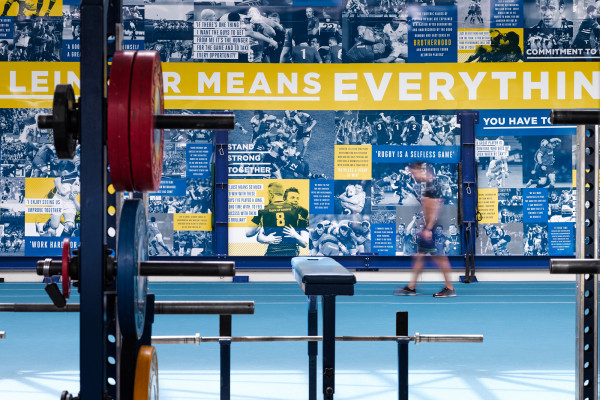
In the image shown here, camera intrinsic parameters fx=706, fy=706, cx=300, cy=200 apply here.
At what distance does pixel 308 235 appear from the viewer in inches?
353

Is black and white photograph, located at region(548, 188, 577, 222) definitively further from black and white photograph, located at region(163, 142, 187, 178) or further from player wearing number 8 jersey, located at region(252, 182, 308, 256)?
black and white photograph, located at region(163, 142, 187, 178)

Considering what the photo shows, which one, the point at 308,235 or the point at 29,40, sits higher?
the point at 29,40

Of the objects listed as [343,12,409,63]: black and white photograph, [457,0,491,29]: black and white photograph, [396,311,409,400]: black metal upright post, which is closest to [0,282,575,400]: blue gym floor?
[396,311,409,400]: black metal upright post

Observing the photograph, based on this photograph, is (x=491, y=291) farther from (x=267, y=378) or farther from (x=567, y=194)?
(x=267, y=378)

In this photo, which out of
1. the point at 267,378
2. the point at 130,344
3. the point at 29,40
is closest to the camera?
the point at 130,344

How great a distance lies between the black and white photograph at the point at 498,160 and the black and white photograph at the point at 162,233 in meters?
3.95

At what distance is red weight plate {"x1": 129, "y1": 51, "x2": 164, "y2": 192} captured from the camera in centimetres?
180

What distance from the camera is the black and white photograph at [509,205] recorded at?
895 cm

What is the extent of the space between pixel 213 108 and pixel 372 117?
6.62 ft

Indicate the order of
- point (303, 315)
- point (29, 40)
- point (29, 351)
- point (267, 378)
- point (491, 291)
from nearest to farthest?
1. point (267, 378)
2. point (29, 351)
3. point (303, 315)
4. point (491, 291)
5. point (29, 40)

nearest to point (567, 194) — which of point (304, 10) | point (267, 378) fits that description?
point (304, 10)

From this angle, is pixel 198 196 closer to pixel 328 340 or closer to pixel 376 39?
pixel 376 39

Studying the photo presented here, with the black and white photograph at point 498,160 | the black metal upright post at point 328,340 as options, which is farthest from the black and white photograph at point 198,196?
the black metal upright post at point 328,340

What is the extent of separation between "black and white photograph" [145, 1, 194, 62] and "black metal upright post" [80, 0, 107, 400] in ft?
24.0
